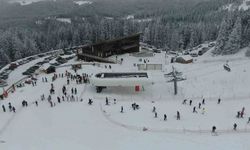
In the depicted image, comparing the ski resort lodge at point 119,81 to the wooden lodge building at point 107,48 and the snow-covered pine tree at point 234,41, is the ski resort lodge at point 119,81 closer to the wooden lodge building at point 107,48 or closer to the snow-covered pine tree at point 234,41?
the wooden lodge building at point 107,48

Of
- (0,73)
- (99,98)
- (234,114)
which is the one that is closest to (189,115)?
(234,114)

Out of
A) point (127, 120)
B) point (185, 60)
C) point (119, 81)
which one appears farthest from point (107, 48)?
point (127, 120)

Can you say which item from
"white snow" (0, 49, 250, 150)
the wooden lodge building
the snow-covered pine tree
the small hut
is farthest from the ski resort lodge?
the snow-covered pine tree

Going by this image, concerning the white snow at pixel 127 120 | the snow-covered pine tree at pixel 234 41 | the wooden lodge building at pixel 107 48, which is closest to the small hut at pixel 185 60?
the snow-covered pine tree at pixel 234 41

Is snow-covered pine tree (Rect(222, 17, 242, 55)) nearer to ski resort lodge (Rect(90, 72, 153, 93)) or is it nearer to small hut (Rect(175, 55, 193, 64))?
small hut (Rect(175, 55, 193, 64))

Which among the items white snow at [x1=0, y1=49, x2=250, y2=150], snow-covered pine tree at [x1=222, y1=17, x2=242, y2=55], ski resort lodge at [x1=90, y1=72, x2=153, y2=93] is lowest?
white snow at [x1=0, y1=49, x2=250, y2=150]

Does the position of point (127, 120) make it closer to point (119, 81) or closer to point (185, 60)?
point (119, 81)
